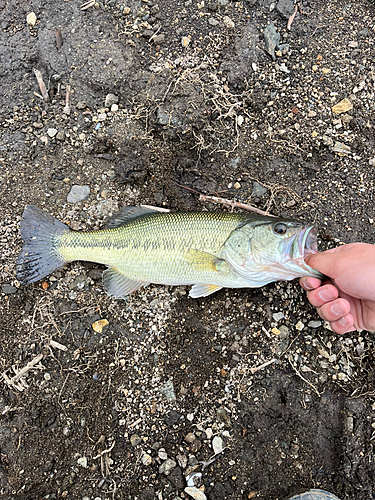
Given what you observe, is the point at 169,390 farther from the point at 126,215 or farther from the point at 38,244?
the point at 38,244

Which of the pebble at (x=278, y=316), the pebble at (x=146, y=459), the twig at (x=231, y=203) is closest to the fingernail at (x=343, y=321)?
Result: the pebble at (x=278, y=316)

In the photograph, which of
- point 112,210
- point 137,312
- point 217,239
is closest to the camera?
point 217,239

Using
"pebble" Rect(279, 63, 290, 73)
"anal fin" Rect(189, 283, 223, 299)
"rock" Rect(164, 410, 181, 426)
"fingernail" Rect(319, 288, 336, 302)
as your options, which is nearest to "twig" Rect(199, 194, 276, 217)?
"anal fin" Rect(189, 283, 223, 299)

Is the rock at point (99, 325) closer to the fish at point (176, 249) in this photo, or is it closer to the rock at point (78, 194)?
the fish at point (176, 249)

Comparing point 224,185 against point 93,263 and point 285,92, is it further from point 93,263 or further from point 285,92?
point 93,263

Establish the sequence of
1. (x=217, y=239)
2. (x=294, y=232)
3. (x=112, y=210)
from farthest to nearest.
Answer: (x=112, y=210)
(x=217, y=239)
(x=294, y=232)

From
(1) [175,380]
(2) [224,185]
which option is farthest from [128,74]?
(1) [175,380]

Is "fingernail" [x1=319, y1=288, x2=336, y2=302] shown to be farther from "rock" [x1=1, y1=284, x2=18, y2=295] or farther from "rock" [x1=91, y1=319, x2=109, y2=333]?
"rock" [x1=1, y1=284, x2=18, y2=295]
